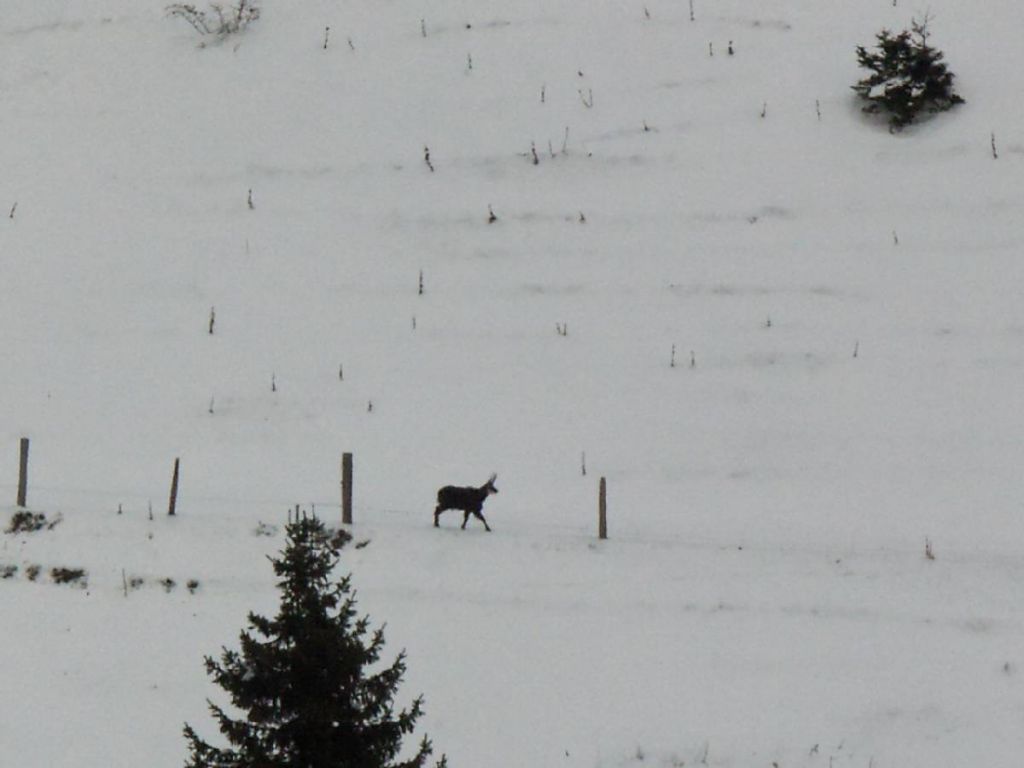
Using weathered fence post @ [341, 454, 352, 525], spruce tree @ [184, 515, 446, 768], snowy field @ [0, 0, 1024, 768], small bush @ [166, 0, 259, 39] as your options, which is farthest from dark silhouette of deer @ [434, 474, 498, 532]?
small bush @ [166, 0, 259, 39]

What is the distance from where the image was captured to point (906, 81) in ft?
87.6

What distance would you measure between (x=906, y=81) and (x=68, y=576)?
67.6ft

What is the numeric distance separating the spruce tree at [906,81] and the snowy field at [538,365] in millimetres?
501

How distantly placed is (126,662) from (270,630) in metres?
7.70

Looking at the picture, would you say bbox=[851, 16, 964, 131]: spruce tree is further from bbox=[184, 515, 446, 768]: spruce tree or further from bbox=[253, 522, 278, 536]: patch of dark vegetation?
bbox=[184, 515, 446, 768]: spruce tree

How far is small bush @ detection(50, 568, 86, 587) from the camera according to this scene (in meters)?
17.1

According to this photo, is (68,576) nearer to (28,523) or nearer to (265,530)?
(28,523)

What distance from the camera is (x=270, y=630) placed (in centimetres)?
895

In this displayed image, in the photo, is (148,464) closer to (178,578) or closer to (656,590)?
(178,578)

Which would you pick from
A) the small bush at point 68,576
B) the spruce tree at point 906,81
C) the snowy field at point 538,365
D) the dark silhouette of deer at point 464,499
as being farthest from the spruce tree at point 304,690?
the spruce tree at point 906,81

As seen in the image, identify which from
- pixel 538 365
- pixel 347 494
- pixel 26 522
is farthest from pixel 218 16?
pixel 347 494

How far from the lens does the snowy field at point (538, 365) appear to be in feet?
49.4

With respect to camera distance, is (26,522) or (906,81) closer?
(26,522)

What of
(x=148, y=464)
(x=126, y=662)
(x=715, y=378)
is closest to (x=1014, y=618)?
(x=715, y=378)
